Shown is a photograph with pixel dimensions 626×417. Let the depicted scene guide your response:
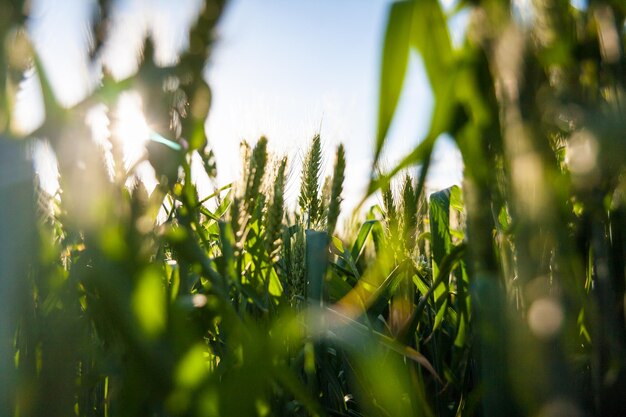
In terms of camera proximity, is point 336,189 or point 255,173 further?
point 336,189

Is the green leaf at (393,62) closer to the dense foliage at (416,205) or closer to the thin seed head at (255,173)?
the dense foliage at (416,205)

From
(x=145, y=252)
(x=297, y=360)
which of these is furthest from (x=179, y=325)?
(x=297, y=360)

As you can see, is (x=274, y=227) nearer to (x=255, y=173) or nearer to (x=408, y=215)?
(x=255, y=173)

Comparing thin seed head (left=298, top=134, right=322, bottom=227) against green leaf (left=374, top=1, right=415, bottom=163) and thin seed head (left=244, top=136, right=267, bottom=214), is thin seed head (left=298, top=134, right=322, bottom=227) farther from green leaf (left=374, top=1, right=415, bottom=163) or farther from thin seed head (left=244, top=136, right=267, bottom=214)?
green leaf (left=374, top=1, right=415, bottom=163)

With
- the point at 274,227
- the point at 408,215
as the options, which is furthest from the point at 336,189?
the point at 408,215

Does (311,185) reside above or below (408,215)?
above

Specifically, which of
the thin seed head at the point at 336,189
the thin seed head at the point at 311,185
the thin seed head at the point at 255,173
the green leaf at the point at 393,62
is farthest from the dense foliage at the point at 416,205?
the thin seed head at the point at 311,185

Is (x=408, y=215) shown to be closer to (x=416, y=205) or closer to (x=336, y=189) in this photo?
(x=336, y=189)

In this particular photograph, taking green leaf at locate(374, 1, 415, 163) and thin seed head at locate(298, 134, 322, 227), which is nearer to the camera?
green leaf at locate(374, 1, 415, 163)

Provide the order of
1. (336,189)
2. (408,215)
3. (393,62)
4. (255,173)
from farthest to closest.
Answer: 1. (408,215)
2. (336,189)
3. (255,173)
4. (393,62)

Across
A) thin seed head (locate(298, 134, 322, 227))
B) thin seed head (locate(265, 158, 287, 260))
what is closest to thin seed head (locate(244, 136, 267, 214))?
thin seed head (locate(265, 158, 287, 260))

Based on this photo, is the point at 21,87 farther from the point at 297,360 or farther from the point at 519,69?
the point at 297,360

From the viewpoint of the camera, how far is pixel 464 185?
0.52m

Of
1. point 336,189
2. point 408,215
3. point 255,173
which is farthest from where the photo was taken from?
point 408,215
